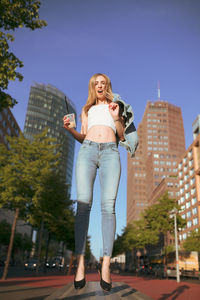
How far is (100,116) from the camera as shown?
3562mm

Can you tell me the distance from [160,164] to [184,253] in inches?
3677

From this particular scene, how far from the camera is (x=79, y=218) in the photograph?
2977mm

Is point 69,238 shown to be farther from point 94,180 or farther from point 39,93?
point 39,93

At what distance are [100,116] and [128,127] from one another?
43cm

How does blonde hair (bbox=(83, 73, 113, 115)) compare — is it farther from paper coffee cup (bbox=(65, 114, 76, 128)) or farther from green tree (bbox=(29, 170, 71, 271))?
green tree (bbox=(29, 170, 71, 271))

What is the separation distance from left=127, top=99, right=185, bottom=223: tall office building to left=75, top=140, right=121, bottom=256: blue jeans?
12388 centimetres

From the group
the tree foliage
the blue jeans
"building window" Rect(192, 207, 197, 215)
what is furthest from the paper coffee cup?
"building window" Rect(192, 207, 197, 215)

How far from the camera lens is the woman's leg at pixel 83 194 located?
2.89 metres

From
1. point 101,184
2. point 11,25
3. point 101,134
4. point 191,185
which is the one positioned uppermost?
point 191,185

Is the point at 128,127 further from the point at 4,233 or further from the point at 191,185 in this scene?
the point at 191,185

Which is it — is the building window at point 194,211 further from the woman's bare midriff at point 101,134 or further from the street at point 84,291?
the woman's bare midriff at point 101,134

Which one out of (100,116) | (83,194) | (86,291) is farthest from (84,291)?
(100,116)

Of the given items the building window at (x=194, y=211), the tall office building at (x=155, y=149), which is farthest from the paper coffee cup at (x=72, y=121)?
the tall office building at (x=155, y=149)

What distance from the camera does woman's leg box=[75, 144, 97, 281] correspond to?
2.89 meters
